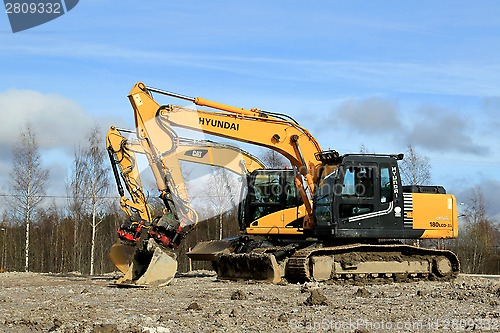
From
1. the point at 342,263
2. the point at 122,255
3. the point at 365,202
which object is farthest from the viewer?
the point at 122,255

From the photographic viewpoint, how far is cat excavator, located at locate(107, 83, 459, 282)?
16328 mm

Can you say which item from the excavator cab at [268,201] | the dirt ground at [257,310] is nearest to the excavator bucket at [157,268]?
the dirt ground at [257,310]

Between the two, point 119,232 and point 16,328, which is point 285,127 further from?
point 16,328

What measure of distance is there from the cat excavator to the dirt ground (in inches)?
63.6

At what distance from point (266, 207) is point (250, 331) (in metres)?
10.7

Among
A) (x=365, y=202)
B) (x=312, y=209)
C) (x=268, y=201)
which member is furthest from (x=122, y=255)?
(x=365, y=202)

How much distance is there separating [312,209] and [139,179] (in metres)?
5.20

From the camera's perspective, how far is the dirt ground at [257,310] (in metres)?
8.93

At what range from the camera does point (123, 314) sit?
1039 cm

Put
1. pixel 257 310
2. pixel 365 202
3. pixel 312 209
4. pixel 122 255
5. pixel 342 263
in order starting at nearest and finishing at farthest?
pixel 257 310 < pixel 342 263 < pixel 365 202 < pixel 312 209 < pixel 122 255

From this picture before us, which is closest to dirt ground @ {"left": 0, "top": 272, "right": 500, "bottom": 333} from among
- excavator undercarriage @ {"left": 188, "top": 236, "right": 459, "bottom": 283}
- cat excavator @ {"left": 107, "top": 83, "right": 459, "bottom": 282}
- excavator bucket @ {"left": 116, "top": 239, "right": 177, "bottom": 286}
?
excavator bucket @ {"left": 116, "top": 239, "right": 177, "bottom": 286}

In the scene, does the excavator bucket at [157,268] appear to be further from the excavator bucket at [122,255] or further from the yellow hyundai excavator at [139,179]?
the excavator bucket at [122,255]

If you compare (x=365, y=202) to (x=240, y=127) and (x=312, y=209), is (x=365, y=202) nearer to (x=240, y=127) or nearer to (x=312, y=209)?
(x=312, y=209)

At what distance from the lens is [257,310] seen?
1066 centimetres
